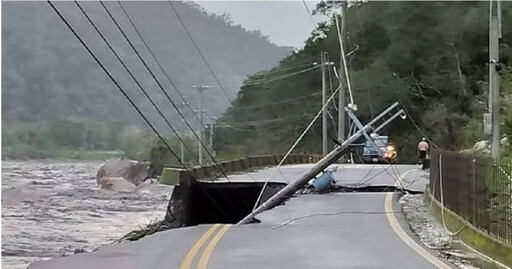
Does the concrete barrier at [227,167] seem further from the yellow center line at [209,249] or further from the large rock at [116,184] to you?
the yellow center line at [209,249]

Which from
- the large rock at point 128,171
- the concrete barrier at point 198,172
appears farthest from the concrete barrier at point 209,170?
the large rock at point 128,171

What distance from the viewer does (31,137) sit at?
16.6 metres

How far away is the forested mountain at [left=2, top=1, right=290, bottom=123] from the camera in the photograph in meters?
17.0

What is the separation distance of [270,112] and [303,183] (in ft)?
171

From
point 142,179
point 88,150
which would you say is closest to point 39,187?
point 88,150

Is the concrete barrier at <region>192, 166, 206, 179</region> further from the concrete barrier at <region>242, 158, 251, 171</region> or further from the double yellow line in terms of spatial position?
the double yellow line

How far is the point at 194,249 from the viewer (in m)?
16.9

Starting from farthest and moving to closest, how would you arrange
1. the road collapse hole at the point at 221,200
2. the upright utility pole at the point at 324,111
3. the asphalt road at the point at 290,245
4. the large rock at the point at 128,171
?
the upright utility pole at the point at 324,111 < the large rock at the point at 128,171 < the road collapse hole at the point at 221,200 < the asphalt road at the point at 290,245

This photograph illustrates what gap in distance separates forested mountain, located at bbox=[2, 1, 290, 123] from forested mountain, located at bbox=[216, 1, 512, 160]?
61.0 ft

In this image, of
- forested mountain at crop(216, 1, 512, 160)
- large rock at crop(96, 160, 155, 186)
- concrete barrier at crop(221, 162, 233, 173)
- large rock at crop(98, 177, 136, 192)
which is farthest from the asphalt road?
forested mountain at crop(216, 1, 512, 160)

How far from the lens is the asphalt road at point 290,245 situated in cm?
1502

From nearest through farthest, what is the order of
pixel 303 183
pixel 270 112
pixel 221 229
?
pixel 221 229, pixel 303 183, pixel 270 112

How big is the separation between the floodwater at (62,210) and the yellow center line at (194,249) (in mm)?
2879

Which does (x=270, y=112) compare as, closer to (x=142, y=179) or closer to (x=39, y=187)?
(x=142, y=179)
